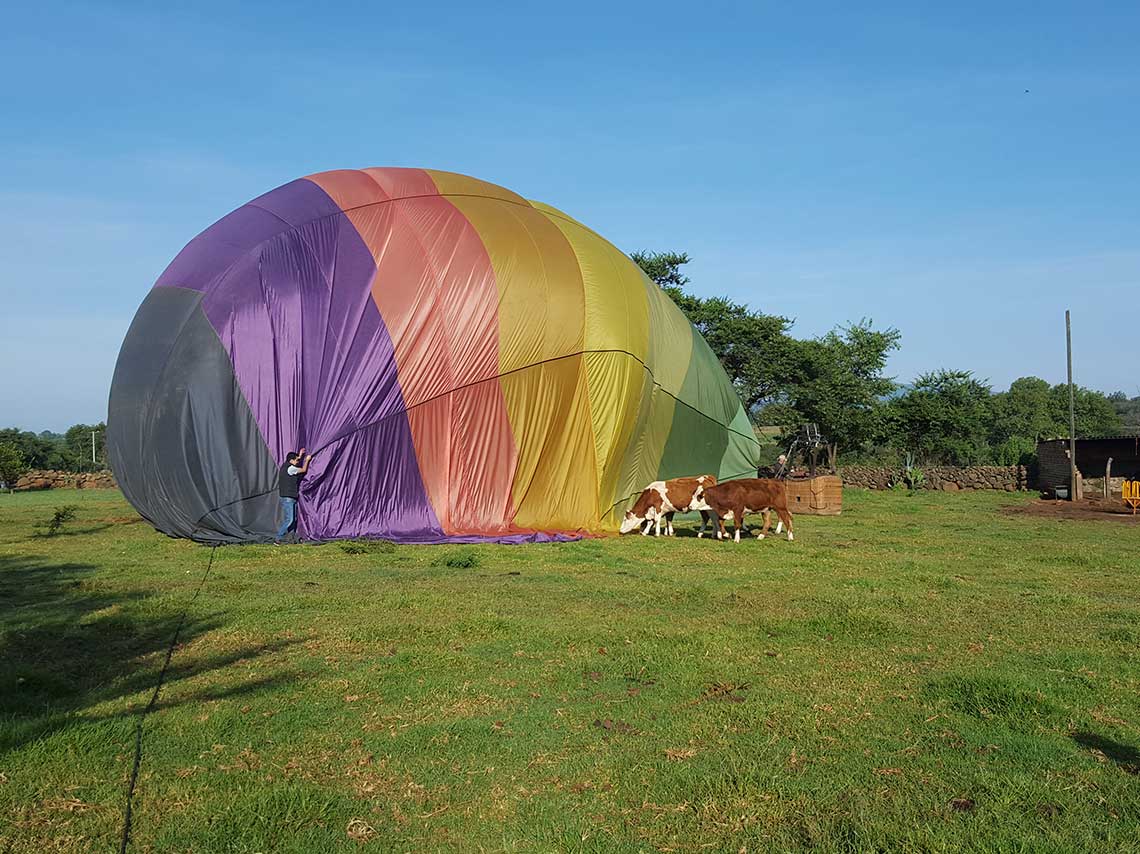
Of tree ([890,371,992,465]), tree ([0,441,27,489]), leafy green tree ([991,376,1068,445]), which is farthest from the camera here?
leafy green tree ([991,376,1068,445])

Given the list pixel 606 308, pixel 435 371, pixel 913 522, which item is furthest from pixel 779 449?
pixel 435 371

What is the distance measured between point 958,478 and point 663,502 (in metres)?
23.6

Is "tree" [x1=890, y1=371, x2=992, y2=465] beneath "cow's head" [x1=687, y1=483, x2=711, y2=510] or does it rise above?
above

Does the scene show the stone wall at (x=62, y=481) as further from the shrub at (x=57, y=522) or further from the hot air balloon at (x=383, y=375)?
the hot air balloon at (x=383, y=375)

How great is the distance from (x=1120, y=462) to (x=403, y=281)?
28927 mm

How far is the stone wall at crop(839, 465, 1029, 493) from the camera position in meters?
37.0

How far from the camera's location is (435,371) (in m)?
16.8

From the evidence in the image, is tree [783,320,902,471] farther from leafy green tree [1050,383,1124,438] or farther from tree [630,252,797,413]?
leafy green tree [1050,383,1124,438]

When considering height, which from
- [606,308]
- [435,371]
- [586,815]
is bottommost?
[586,815]

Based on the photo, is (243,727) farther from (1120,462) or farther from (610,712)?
(1120,462)

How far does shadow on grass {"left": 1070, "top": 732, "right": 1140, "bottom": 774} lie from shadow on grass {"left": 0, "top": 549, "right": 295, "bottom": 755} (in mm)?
5223

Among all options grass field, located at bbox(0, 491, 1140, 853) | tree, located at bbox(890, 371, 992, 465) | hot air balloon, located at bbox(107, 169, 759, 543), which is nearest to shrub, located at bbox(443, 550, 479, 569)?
grass field, located at bbox(0, 491, 1140, 853)

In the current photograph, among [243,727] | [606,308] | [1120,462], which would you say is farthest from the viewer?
[1120,462]

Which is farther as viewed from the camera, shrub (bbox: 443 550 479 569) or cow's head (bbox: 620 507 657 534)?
cow's head (bbox: 620 507 657 534)
